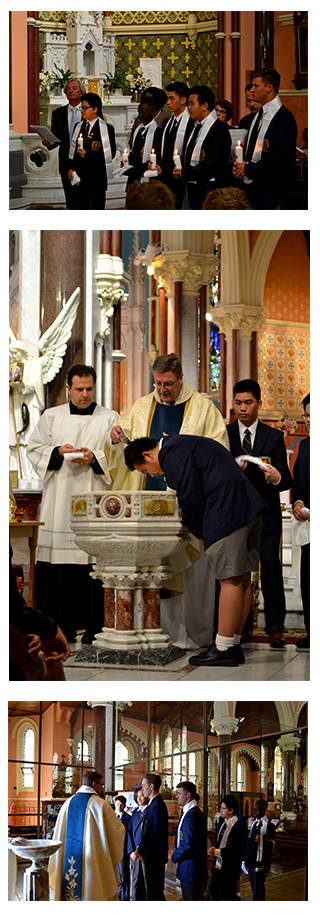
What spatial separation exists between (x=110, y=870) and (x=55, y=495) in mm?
2044

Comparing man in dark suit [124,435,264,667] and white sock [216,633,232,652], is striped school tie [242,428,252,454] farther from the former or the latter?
white sock [216,633,232,652]

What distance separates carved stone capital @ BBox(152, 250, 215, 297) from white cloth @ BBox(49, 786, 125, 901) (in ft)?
25.4

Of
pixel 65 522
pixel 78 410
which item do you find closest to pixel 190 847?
pixel 65 522

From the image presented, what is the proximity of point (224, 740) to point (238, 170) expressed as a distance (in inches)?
103

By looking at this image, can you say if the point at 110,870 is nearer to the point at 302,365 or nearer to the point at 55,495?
the point at 55,495

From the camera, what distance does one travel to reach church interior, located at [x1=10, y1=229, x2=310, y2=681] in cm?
505

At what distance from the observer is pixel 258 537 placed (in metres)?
5.07

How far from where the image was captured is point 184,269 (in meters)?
11.7

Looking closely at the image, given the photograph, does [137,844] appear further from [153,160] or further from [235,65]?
[235,65]

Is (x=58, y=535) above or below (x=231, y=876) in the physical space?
above

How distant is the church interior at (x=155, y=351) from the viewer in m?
5.05

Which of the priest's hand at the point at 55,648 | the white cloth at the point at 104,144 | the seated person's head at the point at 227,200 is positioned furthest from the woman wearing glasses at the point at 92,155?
the priest's hand at the point at 55,648

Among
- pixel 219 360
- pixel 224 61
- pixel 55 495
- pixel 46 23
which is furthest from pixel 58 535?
pixel 219 360

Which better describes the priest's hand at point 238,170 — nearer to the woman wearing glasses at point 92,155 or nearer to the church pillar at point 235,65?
the woman wearing glasses at point 92,155
